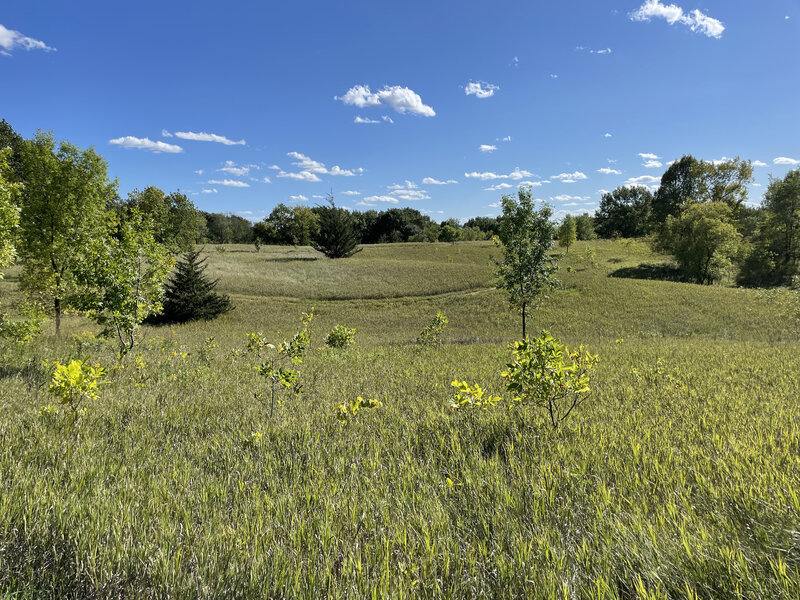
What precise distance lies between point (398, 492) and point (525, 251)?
16.5 m

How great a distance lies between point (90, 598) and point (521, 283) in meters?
18.1

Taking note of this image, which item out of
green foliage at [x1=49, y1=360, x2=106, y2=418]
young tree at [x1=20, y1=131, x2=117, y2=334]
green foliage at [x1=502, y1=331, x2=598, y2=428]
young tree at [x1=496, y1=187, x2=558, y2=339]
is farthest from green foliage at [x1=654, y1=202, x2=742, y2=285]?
young tree at [x1=20, y1=131, x2=117, y2=334]

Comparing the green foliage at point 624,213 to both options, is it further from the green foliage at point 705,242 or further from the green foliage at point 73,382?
the green foliage at point 73,382

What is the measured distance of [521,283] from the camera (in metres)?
18.1

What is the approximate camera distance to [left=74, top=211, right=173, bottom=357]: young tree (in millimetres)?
8852

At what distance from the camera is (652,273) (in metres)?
45.1

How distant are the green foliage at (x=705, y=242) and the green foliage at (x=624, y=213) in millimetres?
37631

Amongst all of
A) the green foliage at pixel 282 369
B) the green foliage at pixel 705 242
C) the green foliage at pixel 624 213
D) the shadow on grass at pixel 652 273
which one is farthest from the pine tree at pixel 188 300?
the green foliage at pixel 624 213

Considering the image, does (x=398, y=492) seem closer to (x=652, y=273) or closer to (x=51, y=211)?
(x=51, y=211)

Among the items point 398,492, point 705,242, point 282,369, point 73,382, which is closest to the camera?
point 398,492

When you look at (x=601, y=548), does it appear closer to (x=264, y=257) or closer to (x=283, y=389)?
(x=283, y=389)

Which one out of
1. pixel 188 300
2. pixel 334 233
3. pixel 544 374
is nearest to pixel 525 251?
pixel 544 374

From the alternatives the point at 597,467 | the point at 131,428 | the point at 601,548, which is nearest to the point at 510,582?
the point at 601,548

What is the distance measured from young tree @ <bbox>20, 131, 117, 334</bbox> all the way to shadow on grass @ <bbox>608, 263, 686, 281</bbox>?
4909 cm
